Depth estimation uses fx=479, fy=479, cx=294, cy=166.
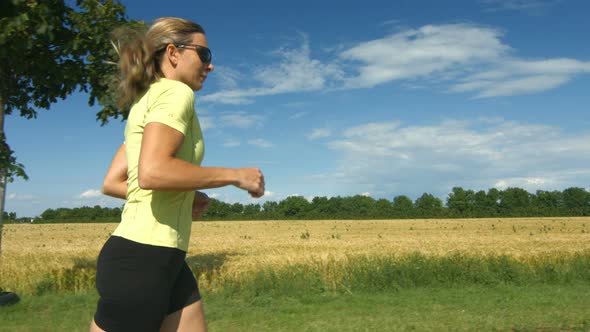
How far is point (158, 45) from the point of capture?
191 centimetres

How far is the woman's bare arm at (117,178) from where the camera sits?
2230mm

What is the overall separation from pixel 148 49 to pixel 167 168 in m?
0.57

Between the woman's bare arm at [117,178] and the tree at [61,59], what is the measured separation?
24.0 feet

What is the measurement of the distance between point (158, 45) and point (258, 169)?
64 centimetres

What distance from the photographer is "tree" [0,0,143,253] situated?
933 cm

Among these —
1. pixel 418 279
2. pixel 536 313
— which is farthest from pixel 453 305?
pixel 418 279

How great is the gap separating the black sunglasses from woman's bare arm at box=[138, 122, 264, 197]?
412mm

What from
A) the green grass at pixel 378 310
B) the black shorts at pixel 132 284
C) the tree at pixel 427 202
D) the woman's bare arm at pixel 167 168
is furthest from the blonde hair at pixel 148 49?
the tree at pixel 427 202

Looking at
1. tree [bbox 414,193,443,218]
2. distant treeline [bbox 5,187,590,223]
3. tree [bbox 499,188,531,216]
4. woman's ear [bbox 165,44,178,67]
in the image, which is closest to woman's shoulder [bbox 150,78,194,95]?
woman's ear [bbox 165,44,178,67]

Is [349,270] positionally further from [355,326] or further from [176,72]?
[176,72]

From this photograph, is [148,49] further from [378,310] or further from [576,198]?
[576,198]

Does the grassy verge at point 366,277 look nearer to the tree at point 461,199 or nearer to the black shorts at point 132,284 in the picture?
the black shorts at point 132,284

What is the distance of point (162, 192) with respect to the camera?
177cm

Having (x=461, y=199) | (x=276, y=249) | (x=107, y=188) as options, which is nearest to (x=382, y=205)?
(x=461, y=199)
